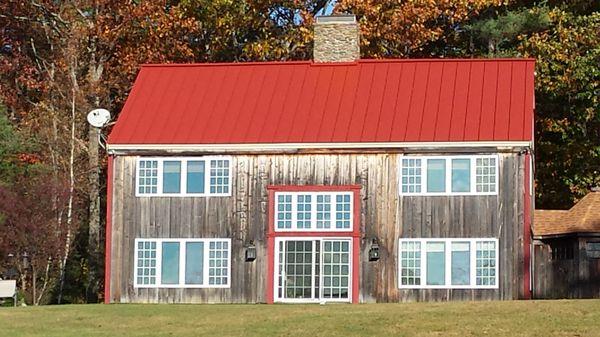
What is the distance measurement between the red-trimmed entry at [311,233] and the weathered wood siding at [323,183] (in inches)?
5.5

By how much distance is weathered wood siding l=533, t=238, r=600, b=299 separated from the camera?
37.8m

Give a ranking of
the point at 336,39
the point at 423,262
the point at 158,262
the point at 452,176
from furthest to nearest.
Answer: the point at 336,39, the point at 158,262, the point at 452,176, the point at 423,262

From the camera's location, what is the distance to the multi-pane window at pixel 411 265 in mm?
37094

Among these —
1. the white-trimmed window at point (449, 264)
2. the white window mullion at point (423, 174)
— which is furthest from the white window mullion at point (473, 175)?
the white-trimmed window at point (449, 264)

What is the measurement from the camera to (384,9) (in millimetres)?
52094

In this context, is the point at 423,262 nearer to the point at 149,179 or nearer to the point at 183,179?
the point at 183,179

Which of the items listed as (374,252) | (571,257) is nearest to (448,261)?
(374,252)

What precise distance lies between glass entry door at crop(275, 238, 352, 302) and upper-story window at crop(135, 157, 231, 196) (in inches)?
92.7

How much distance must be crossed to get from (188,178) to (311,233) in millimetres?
3696

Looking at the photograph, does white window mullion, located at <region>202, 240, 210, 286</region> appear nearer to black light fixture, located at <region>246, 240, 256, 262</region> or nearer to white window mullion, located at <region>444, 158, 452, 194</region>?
black light fixture, located at <region>246, 240, 256, 262</region>

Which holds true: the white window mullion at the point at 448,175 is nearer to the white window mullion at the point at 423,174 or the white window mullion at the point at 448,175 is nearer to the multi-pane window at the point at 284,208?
the white window mullion at the point at 423,174

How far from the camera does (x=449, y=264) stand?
121 feet

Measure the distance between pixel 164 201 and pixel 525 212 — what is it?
9.63 m

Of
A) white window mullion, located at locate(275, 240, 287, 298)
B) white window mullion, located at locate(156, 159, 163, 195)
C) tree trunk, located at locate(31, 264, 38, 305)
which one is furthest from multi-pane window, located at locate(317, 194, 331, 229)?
tree trunk, located at locate(31, 264, 38, 305)
